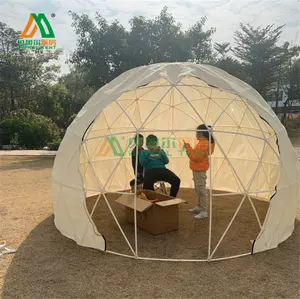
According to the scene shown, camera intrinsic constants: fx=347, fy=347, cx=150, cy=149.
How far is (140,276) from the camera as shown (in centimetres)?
485

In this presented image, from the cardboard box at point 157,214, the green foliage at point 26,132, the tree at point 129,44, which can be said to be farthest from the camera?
the green foliage at point 26,132

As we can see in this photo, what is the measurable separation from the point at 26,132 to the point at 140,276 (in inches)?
825

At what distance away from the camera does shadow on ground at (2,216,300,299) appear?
4418mm

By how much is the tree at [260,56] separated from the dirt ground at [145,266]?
1940 cm

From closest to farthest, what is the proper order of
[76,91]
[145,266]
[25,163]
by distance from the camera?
[145,266]
[25,163]
[76,91]

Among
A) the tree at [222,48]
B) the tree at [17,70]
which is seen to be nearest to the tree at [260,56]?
the tree at [222,48]

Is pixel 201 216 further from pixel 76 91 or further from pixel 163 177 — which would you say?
pixel 76 91

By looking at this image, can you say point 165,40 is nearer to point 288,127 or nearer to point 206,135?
point 206,135

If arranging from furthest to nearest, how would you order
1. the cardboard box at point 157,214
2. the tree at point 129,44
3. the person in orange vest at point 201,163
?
the tree at point 129,44 < the person in orange vest at point 201,163 < the cardboard box at point 157,214

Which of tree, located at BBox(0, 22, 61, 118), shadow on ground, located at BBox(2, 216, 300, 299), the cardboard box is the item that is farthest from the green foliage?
A: shadow on ground, located at BBox(2, 216, 300, 299)

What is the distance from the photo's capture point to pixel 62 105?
32.7 meters

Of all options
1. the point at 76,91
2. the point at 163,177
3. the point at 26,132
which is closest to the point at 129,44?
the point at 26,132

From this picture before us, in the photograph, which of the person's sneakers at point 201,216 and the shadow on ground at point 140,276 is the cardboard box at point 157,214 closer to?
the person's sneakers at point 201,216

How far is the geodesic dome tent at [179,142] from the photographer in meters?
5.78
